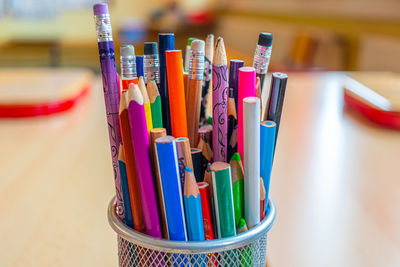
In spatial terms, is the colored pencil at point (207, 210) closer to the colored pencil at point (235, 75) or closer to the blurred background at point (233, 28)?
the colored pencil at point (235, 75)

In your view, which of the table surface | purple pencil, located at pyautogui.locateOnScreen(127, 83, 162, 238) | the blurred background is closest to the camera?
purple pencil, located at pyautogui.locateOnScreen(127, 83, 162, 238)

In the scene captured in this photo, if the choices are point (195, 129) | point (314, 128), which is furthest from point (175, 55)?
point (314, 128)

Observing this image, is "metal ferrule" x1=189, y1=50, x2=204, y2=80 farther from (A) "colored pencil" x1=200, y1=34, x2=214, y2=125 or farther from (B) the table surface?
(B) the table surface

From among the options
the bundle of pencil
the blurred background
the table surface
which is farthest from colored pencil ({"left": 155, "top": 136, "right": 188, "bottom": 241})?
the blurred background

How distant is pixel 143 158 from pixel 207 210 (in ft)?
0.18

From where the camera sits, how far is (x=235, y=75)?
274mm

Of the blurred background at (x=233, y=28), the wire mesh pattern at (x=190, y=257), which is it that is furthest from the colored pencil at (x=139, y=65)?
the blurred background at (x=233, y=28)

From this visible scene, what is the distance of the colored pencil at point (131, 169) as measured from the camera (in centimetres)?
22

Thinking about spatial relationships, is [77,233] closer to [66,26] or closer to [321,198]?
[321,198]

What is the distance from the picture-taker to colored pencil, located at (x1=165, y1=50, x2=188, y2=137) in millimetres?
244

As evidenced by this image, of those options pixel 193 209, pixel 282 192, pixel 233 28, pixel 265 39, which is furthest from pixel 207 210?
pixel 233 28

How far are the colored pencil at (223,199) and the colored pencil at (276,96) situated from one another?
0.18 ft

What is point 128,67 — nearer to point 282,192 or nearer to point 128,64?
point 128,64

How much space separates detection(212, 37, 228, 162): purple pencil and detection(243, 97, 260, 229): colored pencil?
0.03 metres
